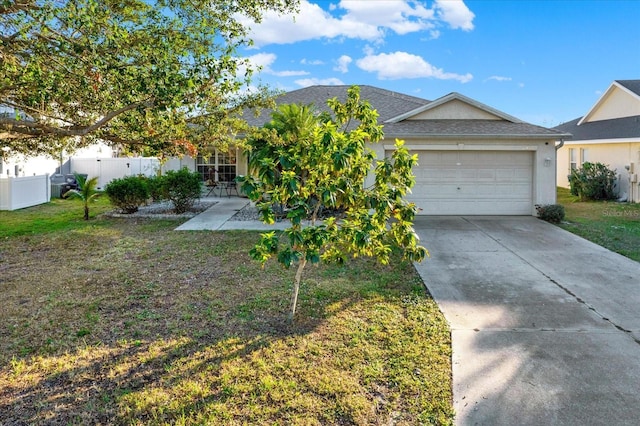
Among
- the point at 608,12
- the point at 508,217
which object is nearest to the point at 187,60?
the point at 508,217

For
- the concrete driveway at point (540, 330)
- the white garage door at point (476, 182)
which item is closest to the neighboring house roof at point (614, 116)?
the white garage door at point (476, 182)

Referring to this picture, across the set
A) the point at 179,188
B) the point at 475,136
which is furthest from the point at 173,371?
the point at 475,136

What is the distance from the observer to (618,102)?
20.3 meters

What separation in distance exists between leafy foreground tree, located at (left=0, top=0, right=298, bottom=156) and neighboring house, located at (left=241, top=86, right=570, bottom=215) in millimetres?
6848

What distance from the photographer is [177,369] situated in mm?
4160

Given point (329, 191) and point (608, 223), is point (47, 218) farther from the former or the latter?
point (608, 223)

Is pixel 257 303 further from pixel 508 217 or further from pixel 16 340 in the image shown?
pixel 508 217

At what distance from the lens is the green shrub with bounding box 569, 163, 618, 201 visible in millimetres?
17766

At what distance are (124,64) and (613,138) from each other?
19123 mm

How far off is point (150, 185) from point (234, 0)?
848 cm

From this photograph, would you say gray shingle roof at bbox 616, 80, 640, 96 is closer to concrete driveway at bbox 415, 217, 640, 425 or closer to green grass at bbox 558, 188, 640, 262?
green grass at bbox 558, 188, 640, 262

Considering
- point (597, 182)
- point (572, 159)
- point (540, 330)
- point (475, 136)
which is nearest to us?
point (540, 330)

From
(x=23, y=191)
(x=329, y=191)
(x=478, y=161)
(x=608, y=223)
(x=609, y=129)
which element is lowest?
(x=608, y=223)

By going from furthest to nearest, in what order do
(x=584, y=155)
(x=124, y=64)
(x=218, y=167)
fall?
(x=584, y=155) → (x=218, y=167) → (x=124, y=64)
